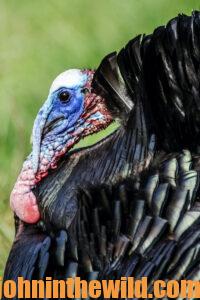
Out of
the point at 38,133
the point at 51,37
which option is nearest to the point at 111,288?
the point at 38,133

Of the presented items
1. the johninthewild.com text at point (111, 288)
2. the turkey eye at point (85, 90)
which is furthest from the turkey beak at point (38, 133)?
the johninthewild.com text at point (111, 288)

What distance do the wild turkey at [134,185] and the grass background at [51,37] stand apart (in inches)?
60.1

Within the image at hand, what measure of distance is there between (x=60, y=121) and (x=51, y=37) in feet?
7.18

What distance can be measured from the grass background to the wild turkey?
153 centimetres

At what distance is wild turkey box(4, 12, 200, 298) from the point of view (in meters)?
3.07

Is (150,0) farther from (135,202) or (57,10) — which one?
(135,202)

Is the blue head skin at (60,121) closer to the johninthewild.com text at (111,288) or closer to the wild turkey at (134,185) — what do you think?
the wild turkey at (134,185)

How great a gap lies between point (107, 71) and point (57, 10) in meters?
2.44

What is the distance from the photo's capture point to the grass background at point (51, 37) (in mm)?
5270

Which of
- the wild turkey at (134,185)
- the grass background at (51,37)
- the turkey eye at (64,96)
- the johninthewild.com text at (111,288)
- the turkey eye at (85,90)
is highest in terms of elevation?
the grass background at (51,37)

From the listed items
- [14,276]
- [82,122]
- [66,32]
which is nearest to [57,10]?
[66,32]

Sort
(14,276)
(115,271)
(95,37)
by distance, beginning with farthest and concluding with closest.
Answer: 1. (95,37)
2. (14,276)
3. (115,271)

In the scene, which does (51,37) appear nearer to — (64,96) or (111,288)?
(64,96)

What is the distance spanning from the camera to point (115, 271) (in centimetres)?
307
